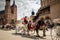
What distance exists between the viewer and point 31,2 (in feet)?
73.1

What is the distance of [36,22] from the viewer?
709 centimetres

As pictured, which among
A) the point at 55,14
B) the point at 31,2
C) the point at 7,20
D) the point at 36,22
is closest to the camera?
the point at 55,14

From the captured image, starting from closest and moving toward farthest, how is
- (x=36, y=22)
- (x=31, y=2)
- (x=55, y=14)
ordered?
(x=55, y=14) < (x=36, y=22) < (x=31, y=2)

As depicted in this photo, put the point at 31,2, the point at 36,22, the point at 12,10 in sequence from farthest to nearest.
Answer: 1. the point at 12,10
2. the point at 31,2
3. the point at 36,22

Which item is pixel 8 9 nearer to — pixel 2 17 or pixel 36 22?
pixel 2 17

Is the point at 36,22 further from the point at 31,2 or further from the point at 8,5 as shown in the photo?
the point at 8,5

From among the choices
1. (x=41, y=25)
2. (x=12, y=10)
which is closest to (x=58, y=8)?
(x=41, y=25)

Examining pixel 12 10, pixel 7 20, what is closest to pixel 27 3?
pixel 7 20

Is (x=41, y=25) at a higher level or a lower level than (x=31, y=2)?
lower

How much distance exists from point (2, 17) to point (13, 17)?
3.66 metres

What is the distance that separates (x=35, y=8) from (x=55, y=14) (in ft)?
55.2

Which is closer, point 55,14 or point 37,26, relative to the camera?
point 55,14

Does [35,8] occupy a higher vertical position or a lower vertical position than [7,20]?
higher

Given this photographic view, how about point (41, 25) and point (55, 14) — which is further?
point (41, 25)
